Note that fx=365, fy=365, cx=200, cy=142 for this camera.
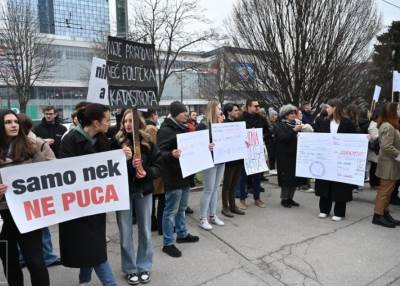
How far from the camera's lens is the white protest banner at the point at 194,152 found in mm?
5090

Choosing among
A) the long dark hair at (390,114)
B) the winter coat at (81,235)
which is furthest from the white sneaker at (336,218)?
the winter coat at (81,235)

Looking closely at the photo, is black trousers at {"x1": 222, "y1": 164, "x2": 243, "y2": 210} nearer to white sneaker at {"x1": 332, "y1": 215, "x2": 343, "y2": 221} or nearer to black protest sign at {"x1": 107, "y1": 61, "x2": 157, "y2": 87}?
white sneaker at {"x1": 332, "y1": 215, "x2": 343, "y2": 221}

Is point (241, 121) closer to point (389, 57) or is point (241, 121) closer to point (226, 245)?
point (226, 245)

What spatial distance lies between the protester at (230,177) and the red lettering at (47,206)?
11.7 ft

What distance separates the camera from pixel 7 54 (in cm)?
2052

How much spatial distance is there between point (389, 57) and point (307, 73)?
91.1 feet

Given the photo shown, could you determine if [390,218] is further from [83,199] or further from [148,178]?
[83,199]

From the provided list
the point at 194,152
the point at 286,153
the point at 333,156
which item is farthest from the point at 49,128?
the point at 333,156

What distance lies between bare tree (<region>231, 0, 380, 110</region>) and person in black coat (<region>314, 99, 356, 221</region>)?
19.1 ft

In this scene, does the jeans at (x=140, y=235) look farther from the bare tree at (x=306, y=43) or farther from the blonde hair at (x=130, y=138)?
the bare tree at (x=306, y=43)

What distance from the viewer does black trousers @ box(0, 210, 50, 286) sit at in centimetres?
323

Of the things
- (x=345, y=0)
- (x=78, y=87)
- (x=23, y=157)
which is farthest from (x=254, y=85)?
(x=78, y=87)

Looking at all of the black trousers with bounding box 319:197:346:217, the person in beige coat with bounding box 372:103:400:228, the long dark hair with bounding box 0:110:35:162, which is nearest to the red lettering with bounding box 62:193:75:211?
the long dark hair with bounding box 0:110:35:162

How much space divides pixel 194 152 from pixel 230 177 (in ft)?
4.49
